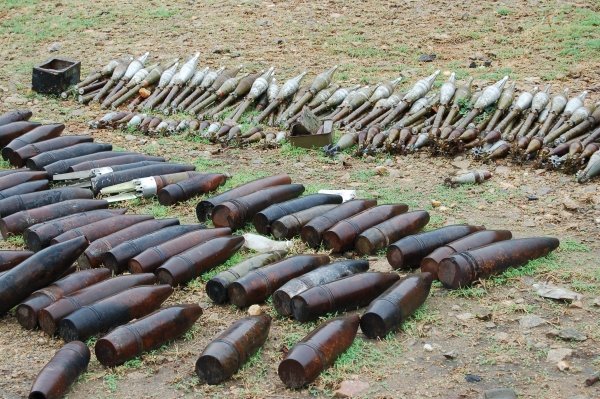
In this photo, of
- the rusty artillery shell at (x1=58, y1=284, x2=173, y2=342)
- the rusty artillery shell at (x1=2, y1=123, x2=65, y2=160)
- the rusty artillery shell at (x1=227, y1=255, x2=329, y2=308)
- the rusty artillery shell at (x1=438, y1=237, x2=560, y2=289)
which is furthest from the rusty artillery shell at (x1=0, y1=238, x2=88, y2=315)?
the rusty artillery shell at (x1=2, y1=123, x2=65, y2=160)

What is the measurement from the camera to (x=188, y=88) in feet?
35.6

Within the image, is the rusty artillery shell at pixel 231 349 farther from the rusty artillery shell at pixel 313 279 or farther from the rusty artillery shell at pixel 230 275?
the rusty artillery shell at pixel 230 275

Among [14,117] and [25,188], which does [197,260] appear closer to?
[25,188]

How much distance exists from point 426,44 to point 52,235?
23.0 feet

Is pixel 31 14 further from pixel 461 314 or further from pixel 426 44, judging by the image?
pixel 461 314

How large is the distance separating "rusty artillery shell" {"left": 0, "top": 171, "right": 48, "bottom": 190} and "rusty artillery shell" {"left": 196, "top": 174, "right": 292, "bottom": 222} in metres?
1.87

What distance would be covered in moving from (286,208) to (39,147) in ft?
10.5

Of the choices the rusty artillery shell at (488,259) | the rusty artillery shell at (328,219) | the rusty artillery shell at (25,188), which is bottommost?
the rusty artillery shell at (25,188)

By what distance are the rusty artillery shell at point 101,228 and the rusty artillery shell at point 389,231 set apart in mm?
1842

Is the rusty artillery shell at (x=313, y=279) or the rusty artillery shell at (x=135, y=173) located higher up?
the rusty artillery shell at (x=313, y=279)

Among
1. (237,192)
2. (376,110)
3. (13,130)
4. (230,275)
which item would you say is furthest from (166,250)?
(376,110)

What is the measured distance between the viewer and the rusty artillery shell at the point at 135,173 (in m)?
7.70

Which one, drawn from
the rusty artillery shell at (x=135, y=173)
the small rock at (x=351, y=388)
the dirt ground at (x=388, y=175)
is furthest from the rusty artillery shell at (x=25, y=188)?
the small rock at (x=351, y=388)

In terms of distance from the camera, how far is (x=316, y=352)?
466 cm
